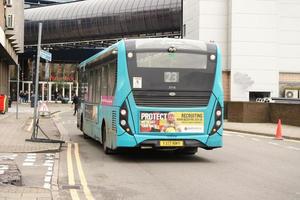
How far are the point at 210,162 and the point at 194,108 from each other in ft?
4.52

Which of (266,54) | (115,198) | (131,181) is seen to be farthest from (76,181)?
(266,54)

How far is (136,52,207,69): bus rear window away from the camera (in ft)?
46.8

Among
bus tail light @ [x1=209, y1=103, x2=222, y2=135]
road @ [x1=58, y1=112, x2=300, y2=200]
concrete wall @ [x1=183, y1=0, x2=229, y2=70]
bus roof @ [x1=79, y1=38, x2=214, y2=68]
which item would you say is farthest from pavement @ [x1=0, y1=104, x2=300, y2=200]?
concrete wall @ [x1=183, y1=0, x2=229, y2=70]

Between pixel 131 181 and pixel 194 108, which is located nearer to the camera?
pixel 131 181

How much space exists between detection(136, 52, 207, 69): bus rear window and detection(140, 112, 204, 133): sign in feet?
3.78

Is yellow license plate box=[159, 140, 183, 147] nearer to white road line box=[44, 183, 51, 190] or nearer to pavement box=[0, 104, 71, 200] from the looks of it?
pavement box=[0, 104, 71, 200]

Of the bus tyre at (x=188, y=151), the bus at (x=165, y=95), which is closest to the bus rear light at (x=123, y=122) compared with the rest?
the bus at (x=165, y=95)

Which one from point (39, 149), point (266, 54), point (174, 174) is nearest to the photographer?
point (174, 174)

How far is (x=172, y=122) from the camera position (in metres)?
14.3

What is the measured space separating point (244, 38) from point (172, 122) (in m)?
32.2

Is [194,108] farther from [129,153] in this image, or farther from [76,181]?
[76,181]

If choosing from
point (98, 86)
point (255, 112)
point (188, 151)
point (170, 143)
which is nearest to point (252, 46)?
point (255, 112)

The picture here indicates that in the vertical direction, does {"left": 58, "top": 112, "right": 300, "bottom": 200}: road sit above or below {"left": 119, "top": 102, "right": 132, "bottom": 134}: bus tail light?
below

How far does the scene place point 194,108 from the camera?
14.4 meters
